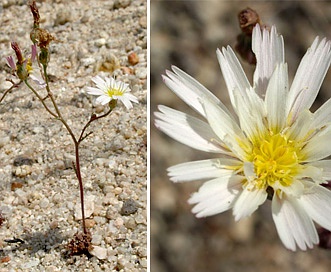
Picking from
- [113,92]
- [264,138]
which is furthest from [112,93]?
[264,138]

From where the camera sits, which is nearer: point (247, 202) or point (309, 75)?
point (247, 202)

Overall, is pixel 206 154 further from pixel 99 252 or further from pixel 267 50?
pixel 267 50

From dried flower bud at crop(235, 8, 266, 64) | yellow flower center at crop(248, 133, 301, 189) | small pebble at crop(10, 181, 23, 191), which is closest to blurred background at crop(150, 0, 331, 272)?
small pebble at crop(10, 181, 23, 191)

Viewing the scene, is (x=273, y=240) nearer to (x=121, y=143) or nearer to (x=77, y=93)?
(x=121, y=143)

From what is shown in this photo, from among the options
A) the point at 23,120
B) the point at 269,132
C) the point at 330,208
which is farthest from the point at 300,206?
the point at 23,120

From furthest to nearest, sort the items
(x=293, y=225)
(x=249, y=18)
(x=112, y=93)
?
(x=112, y=93), (x=249, y=18), (x=293, y=225)

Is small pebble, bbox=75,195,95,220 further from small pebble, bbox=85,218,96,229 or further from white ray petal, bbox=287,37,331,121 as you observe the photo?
white ray petal, bbox=287,37,331,121

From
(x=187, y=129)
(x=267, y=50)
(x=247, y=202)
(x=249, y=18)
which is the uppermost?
(x=249, y=18)
